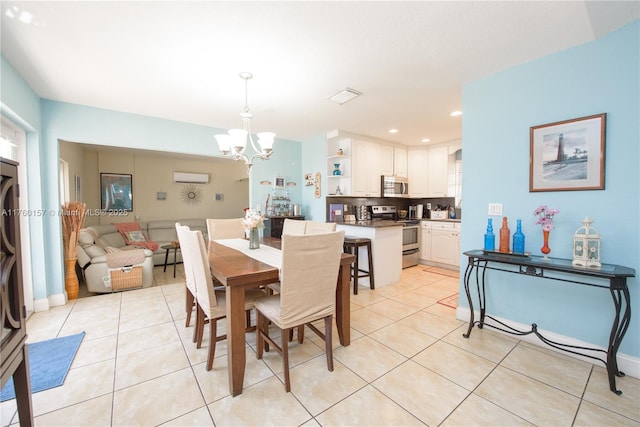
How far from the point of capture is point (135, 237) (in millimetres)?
5152

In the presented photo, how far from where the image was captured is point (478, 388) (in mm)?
1755

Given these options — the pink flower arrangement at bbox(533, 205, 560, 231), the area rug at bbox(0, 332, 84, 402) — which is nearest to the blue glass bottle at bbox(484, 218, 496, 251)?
the pink flower arrangement at bbox(533, 205, 560, 231)

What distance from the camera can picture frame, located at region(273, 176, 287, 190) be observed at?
4.91 meters

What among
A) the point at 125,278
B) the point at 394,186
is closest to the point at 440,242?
the point at 394,186

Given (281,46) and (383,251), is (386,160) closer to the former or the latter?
(383,251)

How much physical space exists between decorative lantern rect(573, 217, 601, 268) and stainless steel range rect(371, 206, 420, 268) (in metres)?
2.79

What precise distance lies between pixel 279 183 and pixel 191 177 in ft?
9.68

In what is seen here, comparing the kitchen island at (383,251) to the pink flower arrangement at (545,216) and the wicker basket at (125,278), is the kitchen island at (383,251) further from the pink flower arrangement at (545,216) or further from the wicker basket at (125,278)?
the wicker basket at (125,278)

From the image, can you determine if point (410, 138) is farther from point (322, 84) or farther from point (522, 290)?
point (522, 290)

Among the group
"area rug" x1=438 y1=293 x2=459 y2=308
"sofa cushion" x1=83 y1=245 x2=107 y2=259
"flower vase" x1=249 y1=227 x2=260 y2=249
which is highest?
"flower vase" x1=249 y1=227 x2=260 y2=249

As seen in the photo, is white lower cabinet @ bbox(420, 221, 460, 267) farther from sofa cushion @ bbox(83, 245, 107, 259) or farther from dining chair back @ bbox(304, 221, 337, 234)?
sofa cushion @ bbox(83, 245, 107, 259)

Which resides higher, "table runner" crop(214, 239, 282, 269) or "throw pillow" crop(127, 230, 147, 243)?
"table runner" crop(214, 239, 282, 269)

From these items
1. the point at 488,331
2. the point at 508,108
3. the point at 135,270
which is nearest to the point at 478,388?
the point at 488,331

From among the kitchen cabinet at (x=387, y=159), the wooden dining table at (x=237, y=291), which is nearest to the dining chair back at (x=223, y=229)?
the wooden dining table at (x=237, y=291)
